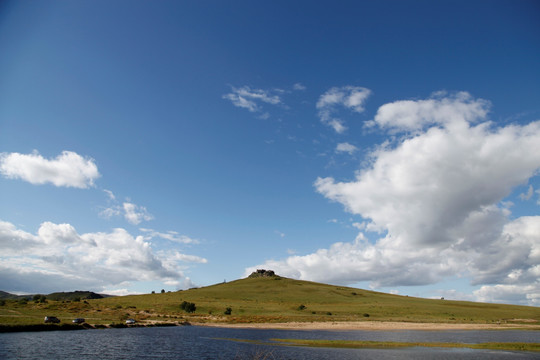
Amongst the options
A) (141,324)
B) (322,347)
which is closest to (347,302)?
(141,324)

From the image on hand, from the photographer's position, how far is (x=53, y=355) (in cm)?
4850

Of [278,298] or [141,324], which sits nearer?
[141,324]

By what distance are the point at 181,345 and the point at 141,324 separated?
44053 millimetres

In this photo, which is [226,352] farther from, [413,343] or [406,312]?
[406,312]

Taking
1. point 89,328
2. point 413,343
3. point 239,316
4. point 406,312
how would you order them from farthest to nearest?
point 406,312 < point 239,316 < point 89,328 < point 413,343

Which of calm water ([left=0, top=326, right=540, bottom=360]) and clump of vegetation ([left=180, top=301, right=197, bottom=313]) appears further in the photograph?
clump of vegetation ([left=180, top=301, right=197, bottom=313])

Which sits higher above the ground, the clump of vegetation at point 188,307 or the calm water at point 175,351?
the clump of vegetation at point 188,307

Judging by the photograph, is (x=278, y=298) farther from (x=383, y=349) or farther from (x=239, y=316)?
(x=383, y=349)

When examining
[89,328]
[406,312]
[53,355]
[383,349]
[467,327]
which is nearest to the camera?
[53,355]

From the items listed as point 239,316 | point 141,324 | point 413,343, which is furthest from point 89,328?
point 413,343

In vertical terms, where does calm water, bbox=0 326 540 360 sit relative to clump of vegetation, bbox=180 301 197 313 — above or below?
below

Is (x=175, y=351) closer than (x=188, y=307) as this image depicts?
Yes

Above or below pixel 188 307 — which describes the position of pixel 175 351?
below

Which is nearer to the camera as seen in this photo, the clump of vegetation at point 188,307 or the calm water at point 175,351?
the calm water at point 175,351
